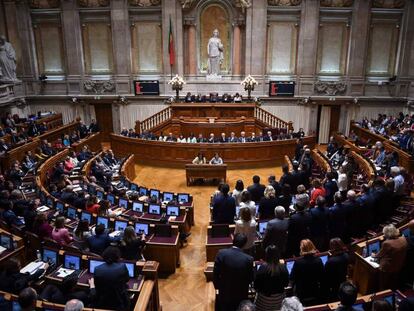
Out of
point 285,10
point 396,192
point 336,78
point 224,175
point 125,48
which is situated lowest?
point 224,175

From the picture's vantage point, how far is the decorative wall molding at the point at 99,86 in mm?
19766

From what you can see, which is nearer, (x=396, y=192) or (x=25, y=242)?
(x=25, y=242)

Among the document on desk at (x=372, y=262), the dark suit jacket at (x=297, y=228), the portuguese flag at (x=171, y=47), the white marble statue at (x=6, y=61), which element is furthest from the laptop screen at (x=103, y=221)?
the white marble statue at (x=6, y=61)

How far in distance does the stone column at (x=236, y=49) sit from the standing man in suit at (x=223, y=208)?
14168 millimetres

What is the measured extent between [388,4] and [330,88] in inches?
192

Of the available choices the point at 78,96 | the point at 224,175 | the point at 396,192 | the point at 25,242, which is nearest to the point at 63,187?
the point at 25,242

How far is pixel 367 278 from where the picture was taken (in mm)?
5195

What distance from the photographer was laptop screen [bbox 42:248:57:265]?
5391mm

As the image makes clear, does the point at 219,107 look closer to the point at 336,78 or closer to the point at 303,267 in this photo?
the point at 336,78

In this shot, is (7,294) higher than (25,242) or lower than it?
higher

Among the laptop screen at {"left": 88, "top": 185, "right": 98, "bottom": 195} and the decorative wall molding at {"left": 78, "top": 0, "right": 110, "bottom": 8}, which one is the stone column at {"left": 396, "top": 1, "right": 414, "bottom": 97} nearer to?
the decorative wall molding at {"left": 78, "top": 0, "right": 110, "bottom": 8}

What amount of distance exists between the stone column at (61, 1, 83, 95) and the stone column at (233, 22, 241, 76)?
813 cm

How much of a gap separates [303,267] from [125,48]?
1741cm

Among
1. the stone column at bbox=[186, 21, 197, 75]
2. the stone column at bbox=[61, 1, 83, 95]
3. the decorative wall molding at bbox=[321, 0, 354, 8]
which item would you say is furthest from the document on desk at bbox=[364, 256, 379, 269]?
the stone column at bbox=[61, 1, 83, 95]
